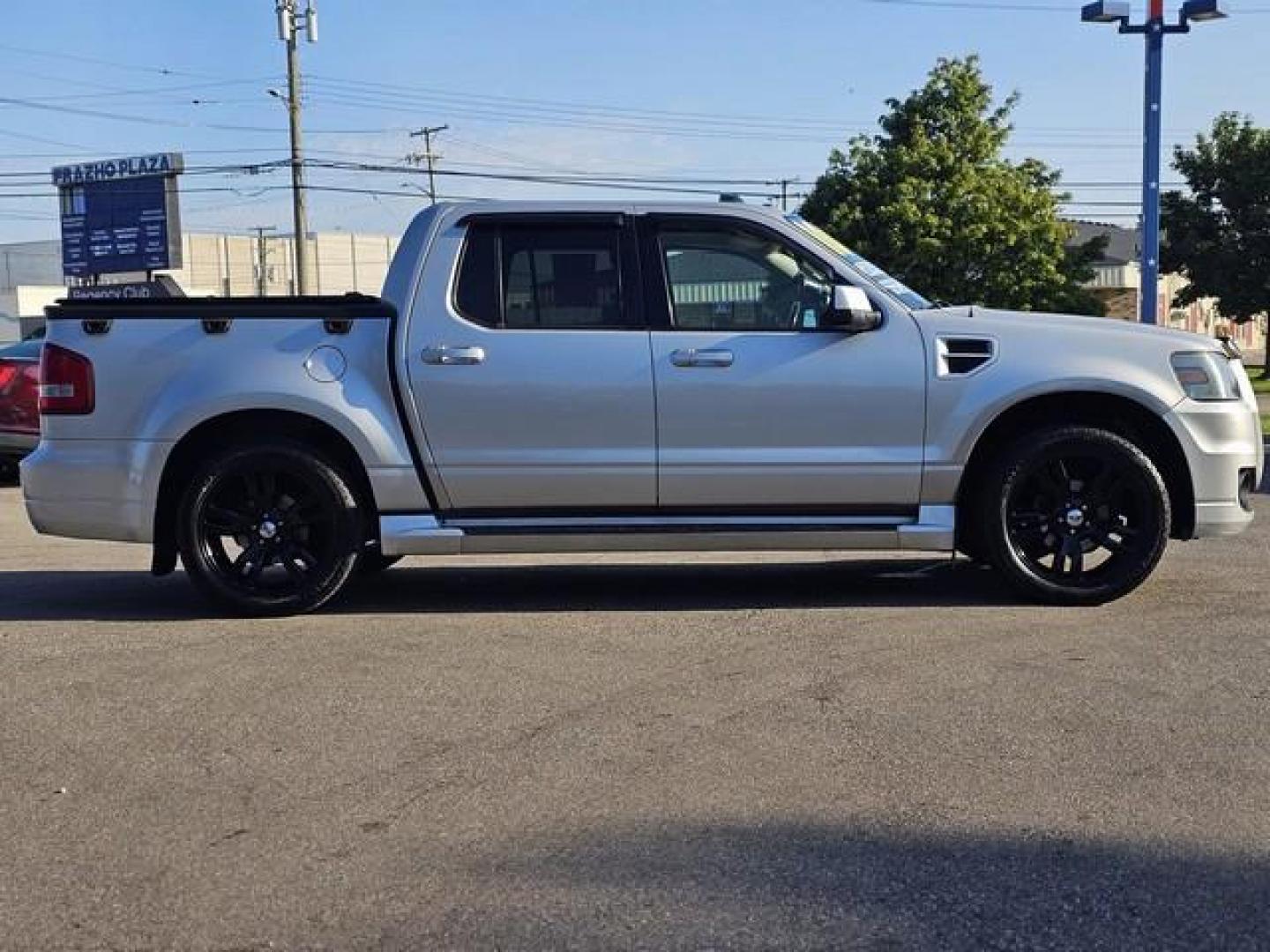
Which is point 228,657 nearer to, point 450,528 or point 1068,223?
point 450,528

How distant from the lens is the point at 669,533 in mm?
6488

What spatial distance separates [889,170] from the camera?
Result: 35000 mm

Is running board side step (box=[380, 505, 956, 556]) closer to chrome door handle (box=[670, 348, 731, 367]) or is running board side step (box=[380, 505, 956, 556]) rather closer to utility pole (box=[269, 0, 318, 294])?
chrome door handle (box=[670, 348, 731, 367])

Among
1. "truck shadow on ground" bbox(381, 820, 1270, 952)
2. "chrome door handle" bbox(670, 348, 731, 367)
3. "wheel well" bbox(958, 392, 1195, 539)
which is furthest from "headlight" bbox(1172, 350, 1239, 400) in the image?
"truck shadow on ground" bbox(381, 820, 1270, 952)

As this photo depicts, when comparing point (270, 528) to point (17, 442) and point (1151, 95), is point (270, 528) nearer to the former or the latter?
point (17, 442)

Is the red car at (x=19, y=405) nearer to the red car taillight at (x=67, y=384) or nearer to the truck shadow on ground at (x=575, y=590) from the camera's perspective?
the truck shadow on ground at (x=575, y=590)

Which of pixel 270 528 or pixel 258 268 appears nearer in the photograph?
pixel 270 528

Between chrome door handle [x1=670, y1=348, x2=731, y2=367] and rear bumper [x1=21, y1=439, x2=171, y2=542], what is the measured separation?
247 cm

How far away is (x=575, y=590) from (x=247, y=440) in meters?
1.95

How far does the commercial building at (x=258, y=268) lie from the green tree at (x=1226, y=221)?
2304 inches

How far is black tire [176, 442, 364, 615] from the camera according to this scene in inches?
255

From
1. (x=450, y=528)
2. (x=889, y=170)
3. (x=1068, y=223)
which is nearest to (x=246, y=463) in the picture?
(x=450, y=528)

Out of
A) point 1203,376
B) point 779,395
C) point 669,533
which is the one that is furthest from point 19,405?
point 1203,376

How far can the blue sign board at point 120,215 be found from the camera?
55.1m
